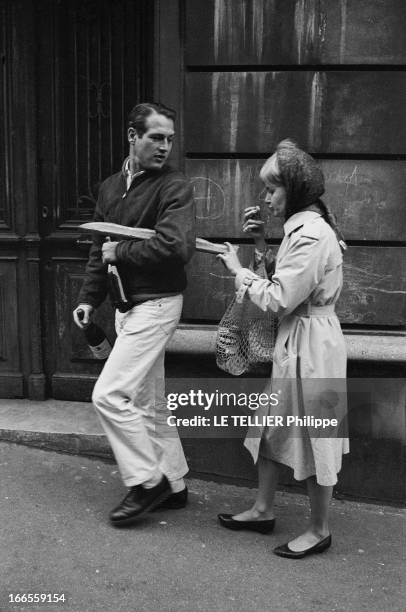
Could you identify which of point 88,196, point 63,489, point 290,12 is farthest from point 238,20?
point 63,489

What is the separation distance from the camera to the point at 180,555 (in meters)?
3.49

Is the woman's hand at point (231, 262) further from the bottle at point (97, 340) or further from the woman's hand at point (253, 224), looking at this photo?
the bottle at point (97, 340)

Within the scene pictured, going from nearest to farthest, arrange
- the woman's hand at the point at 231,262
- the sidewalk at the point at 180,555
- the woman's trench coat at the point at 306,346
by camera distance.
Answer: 1. the sidewalk at the point at 180,555
2. the woman's trench coat at the point at 306,346
3. the woman's hand at the point at 231,262

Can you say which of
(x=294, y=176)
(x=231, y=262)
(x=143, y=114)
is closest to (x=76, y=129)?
(x=143, y=114)

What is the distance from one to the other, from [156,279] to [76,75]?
2041mm

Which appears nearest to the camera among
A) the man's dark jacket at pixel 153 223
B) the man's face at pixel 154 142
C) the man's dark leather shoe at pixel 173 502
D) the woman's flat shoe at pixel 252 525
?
the man's dark jacket at pixel 153 223

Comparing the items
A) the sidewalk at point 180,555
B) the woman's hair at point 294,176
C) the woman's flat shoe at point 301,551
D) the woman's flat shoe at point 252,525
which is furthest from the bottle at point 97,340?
the woman's flat shoe at point 301,551

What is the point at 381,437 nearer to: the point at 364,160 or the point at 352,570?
the point at 352,570

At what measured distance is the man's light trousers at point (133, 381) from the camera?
141 inches

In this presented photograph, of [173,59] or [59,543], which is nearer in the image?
[59,543]

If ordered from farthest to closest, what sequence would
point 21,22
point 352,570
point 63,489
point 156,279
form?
point 21,22 < point 63,489 < point 156,279 < point 352,570

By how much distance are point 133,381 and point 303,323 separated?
0.89 metres

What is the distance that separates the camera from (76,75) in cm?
496

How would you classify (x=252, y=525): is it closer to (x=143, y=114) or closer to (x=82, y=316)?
(x=82, y=316)
